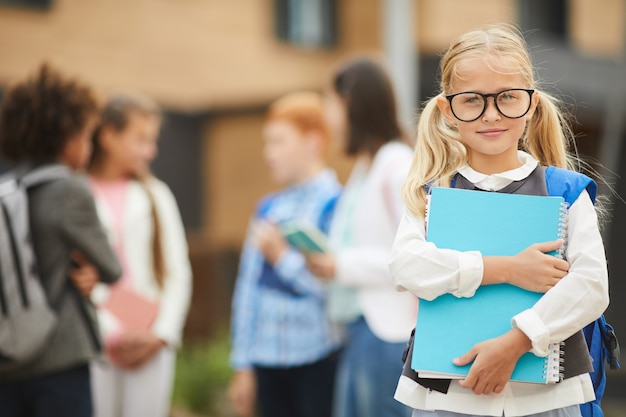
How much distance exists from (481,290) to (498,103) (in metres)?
0.44

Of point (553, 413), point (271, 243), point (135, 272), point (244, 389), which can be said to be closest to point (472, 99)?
point (553, 413)

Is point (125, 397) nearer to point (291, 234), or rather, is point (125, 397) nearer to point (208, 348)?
point (291, 234)

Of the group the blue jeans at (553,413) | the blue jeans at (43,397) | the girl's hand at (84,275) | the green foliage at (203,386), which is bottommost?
the green foliage at (203,386)

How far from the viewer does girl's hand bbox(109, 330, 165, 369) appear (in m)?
4.24

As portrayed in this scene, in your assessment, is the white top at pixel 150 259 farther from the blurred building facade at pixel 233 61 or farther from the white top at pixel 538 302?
the blurred building facade at pixel 233 61

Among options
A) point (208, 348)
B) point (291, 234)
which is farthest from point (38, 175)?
point (208, 348)

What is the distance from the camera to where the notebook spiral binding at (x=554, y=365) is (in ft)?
7.16

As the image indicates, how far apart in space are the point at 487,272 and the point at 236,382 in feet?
9.15

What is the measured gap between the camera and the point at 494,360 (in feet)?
7.12

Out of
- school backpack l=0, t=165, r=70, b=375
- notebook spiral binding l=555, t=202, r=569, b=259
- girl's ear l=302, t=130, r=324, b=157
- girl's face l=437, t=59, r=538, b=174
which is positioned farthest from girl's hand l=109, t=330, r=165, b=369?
notebook spiral binding l=555, t=202, r=569, b=259

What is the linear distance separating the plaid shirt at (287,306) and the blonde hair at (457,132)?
6.94ft

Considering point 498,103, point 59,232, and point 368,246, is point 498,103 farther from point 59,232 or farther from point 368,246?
point 59,232

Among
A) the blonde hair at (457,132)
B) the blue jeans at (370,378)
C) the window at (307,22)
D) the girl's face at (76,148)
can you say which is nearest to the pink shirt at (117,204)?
the girl's face at (76,148)

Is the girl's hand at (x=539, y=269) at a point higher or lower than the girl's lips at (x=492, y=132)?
lower
